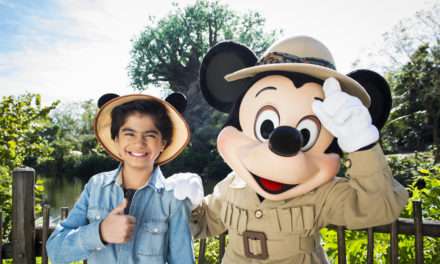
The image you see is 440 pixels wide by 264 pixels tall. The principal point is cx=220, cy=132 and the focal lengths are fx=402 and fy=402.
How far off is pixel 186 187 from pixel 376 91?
3.31 ft

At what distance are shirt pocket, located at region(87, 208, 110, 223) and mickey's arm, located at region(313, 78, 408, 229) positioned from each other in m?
1.02

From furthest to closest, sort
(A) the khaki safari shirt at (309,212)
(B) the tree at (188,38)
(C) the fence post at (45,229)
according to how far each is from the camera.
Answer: (B) the tree at (188,38) < (C) the fence post at (45,229) < (A) the khaki safari shirt at (309,212)

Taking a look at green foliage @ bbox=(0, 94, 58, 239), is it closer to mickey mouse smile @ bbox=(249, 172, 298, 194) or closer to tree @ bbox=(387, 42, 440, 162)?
mickey mouse smile @ bbox=(249, 172, 298, 194)

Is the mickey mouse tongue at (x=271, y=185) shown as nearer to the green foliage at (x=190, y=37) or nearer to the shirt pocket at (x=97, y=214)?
the shirt pocket at (x=97, y=214)

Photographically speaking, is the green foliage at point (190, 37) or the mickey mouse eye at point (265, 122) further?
the green foliage at point (190, 37)

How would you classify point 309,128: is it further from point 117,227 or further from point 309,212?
point 117,227

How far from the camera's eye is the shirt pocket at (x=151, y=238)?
185 centimetres

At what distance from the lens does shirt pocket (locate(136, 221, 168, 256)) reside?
6.07 ft

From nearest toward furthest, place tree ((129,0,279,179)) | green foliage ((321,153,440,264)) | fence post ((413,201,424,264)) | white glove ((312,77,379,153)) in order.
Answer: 1. white glove ((312,77,379,153))
2. fence post ((413,201,424,264))
3. green foliage ((321,153,440,264))
4. tree ((129,0,279,179))

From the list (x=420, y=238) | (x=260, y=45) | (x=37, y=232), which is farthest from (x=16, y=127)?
(x=260, y=45)

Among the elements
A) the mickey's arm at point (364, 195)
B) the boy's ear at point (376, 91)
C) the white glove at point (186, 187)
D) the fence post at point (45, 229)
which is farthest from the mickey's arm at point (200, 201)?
the fence post at point (45, 229)

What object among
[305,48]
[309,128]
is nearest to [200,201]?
[309,128]

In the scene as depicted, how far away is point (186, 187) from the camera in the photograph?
6.32ft

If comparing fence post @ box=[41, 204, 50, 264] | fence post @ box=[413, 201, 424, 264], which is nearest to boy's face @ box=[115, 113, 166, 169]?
fence post @ box=[41, 204, 50, 264]
